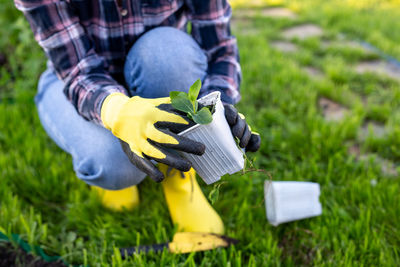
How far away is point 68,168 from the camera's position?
1589mm

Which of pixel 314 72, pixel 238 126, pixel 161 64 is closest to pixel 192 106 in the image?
pixel 238 126


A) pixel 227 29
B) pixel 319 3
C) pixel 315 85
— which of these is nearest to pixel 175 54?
pixel 227 29

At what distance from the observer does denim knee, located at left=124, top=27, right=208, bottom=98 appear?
1.24 m

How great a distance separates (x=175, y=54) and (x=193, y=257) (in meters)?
0.65

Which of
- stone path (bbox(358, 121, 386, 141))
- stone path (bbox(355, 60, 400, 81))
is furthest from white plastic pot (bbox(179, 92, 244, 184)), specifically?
stone path (bbox(355, 60, 400, 81))

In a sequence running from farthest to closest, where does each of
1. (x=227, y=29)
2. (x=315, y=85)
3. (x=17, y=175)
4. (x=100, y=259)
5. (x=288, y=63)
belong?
(x=288, y=63) → (x=315, y=85) → (x=17, y=175) → (x=227, y=29) → (x=100, y=259)

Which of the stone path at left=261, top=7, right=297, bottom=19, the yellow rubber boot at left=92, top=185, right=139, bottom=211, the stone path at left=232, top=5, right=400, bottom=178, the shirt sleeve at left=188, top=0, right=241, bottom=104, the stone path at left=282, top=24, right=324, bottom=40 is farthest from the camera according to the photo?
the stone path at left=261, top=7, right=297, bottom=19

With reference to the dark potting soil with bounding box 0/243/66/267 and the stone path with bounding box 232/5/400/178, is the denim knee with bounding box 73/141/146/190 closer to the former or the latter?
the dark potting soil with bounding box 0/243/66/267

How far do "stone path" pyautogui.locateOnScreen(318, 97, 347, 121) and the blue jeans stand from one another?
Answer: 3.02 ft

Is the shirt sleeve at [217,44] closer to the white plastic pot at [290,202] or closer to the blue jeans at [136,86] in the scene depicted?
the blue jeans at [136,86]

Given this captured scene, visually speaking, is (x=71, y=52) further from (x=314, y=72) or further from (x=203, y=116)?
(x=314, y=72)

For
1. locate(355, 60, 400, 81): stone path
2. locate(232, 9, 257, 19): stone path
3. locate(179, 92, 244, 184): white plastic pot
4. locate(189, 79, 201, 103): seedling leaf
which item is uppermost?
locate(189, 79, 201, 103): seedling leaf

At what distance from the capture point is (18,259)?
47.5 inches

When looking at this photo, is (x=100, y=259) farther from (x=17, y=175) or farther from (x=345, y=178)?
(x=345, y=178)
